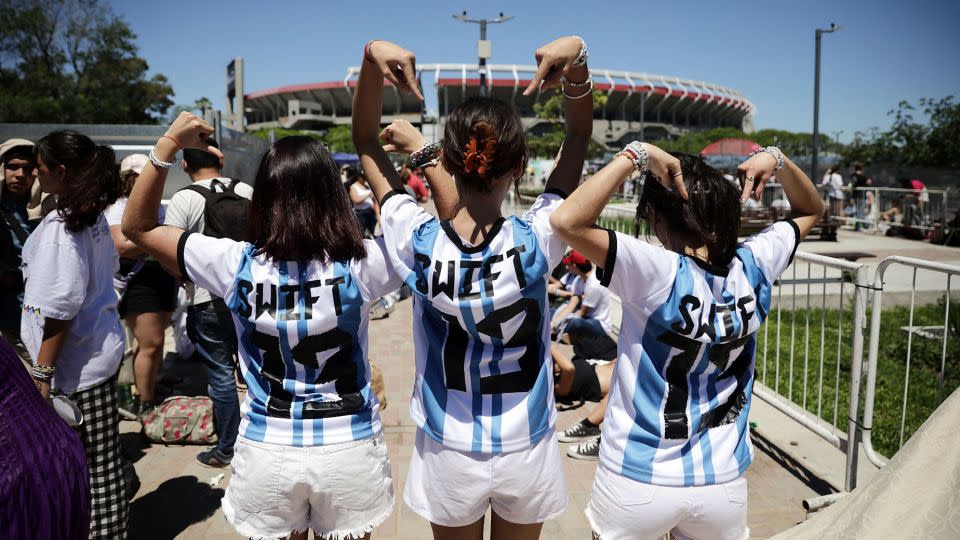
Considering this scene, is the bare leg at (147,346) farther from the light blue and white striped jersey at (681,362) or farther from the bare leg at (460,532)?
the light blue and white striped jersey at (681,362)

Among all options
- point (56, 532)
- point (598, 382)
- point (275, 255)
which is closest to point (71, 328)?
point (275, 255)

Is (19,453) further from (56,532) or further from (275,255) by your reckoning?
(275,255)

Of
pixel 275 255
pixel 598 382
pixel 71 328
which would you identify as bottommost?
pixel 598 382

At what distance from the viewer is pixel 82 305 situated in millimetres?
2811

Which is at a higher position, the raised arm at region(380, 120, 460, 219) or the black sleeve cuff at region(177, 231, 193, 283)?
the raised arm at region(380, 120, 460, 219)

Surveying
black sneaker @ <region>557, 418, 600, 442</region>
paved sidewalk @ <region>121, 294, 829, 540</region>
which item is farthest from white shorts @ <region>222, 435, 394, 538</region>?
black sneaker @ <region>557, 418, 600, 442</region>

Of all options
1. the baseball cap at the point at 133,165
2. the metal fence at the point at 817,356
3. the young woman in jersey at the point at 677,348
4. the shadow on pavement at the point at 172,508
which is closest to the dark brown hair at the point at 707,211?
the young woman in jersey at the point at 677,348

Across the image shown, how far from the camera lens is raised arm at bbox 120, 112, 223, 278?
2.05m

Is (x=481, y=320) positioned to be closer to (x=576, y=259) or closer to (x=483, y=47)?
(x=576, y=259)

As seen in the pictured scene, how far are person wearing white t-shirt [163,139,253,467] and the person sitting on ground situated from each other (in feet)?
1.86

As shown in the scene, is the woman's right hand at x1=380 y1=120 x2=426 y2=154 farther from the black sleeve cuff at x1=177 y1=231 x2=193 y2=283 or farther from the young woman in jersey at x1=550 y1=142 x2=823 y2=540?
the black sleeve cuff at x1=177 y1=231 x2=193 y2=283

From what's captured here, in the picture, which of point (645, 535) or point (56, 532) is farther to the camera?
point (645, 535)

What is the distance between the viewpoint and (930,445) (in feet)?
6.43

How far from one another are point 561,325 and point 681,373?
16.4 feet
